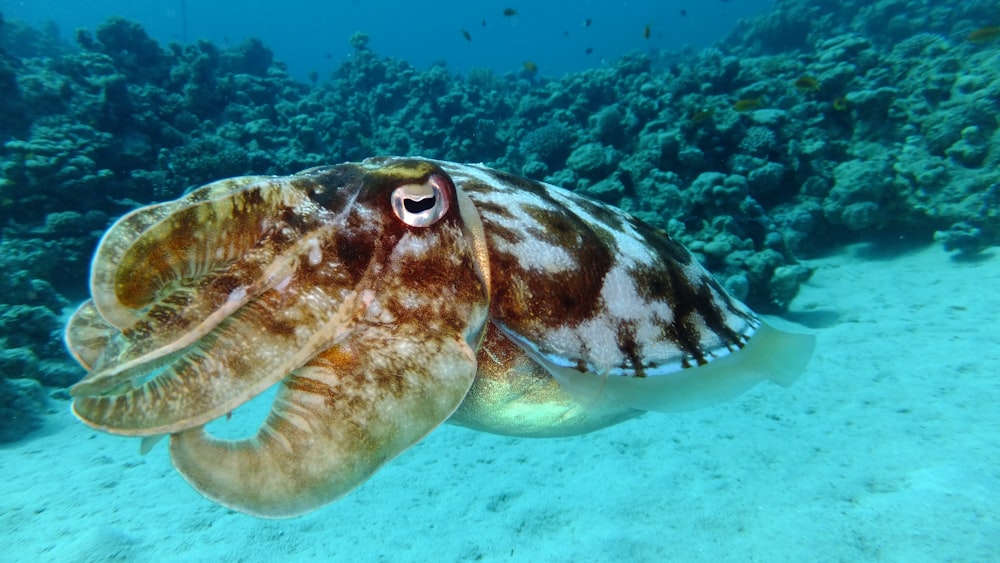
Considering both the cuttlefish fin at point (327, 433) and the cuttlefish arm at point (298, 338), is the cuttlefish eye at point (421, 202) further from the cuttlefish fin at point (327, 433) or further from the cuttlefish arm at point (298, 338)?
the cuttlefish fin at point (327, 433)

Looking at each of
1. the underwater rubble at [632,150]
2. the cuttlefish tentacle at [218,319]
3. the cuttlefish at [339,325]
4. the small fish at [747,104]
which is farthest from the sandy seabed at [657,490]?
the small fish at [747,104]

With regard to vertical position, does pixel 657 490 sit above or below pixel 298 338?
below

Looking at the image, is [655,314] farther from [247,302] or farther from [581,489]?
[581,489]

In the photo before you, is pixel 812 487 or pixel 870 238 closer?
pixel 812 487

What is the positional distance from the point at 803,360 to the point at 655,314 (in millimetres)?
1060

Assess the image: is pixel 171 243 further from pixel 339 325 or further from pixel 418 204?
pixel 418 204

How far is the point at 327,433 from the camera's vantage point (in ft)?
3.54

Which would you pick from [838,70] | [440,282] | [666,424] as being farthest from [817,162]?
[440,282]

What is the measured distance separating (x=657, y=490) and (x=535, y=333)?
3083 mm

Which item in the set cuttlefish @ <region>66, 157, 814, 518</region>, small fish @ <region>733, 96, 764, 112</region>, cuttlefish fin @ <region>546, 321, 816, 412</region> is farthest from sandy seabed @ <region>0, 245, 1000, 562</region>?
small fish @ <region>733, 96, 764, 112</region>

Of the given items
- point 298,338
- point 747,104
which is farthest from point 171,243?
point 747,104

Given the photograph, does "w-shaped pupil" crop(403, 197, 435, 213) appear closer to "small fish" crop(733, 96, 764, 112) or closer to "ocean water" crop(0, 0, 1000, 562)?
"ocean water" crop(0, 0, 1000, 562)

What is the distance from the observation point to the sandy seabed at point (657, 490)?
10.4ft

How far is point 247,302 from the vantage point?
113cm
